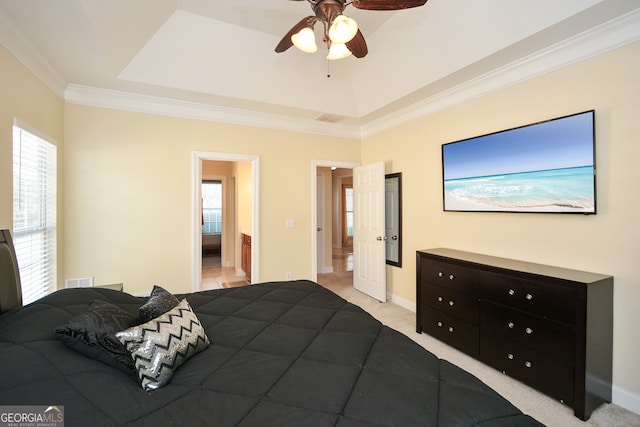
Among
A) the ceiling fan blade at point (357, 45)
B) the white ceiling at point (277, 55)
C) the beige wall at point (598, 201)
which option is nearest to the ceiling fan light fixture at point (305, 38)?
the ceiling fan blade at point (357, 45)

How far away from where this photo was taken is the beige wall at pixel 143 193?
3.24m

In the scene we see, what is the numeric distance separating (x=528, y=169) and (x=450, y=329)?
166cm

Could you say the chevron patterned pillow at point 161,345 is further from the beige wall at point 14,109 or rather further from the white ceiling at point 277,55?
the white ceiling at point 277,55

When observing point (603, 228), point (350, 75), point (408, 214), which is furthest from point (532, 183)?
point (350, 75)

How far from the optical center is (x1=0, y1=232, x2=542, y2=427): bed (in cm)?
100

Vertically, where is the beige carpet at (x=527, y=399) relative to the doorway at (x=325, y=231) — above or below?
below

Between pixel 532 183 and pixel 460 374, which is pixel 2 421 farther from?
pixel 532 183

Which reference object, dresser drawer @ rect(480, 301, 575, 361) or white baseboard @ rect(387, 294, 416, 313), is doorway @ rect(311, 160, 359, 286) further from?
dresser drawer @ rect(480, 301, 575, 361)

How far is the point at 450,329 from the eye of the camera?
9.53ft

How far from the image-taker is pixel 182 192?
12.1 ft

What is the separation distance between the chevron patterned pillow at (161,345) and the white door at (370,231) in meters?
3.12

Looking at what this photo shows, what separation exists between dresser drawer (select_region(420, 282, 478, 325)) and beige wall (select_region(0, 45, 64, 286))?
142 inches

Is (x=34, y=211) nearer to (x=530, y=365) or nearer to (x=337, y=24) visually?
(x=337, y=24)

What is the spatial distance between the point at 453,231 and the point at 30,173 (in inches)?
163
